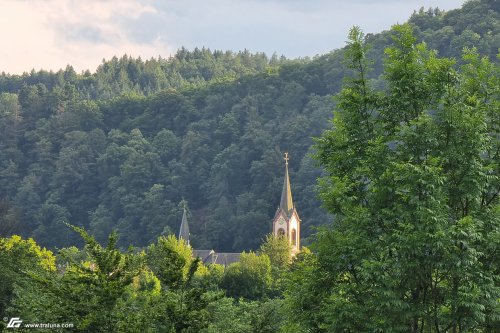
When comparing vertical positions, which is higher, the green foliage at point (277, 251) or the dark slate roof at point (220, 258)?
the dark slate roof at point (220, 258)

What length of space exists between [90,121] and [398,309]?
522ft

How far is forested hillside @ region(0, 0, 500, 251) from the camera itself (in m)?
141

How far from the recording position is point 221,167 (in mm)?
153750

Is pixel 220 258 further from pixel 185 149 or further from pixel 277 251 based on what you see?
pixel 185 149

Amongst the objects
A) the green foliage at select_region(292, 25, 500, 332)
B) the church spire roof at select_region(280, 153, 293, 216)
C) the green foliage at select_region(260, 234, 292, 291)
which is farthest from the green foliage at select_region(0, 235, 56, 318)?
the church spire roof at select_region(280, 153, 293, 216)

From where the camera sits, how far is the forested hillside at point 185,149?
141375mm

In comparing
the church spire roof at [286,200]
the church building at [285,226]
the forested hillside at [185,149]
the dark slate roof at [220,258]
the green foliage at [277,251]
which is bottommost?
the green foliage at [277,251]

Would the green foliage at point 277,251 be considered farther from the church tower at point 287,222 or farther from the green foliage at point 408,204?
the green foliage at point 408,204

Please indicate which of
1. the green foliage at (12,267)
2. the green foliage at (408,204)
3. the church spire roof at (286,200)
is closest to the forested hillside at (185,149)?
the church spire roof at (286,200)

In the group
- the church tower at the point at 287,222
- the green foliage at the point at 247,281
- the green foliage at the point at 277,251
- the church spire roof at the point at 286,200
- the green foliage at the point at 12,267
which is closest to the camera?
the green foliage at the point at 12,267

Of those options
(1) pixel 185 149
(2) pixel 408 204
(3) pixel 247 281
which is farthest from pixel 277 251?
(1) pixel 185 149

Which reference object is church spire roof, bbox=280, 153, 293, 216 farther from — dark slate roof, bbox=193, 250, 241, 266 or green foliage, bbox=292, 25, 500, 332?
green foliage, bbox=292, 25, 500, 332

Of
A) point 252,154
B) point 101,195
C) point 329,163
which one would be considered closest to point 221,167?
point 252,154

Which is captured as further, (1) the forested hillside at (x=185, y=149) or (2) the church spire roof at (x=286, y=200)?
(1) the forested hillside at (x=185, y=149)
